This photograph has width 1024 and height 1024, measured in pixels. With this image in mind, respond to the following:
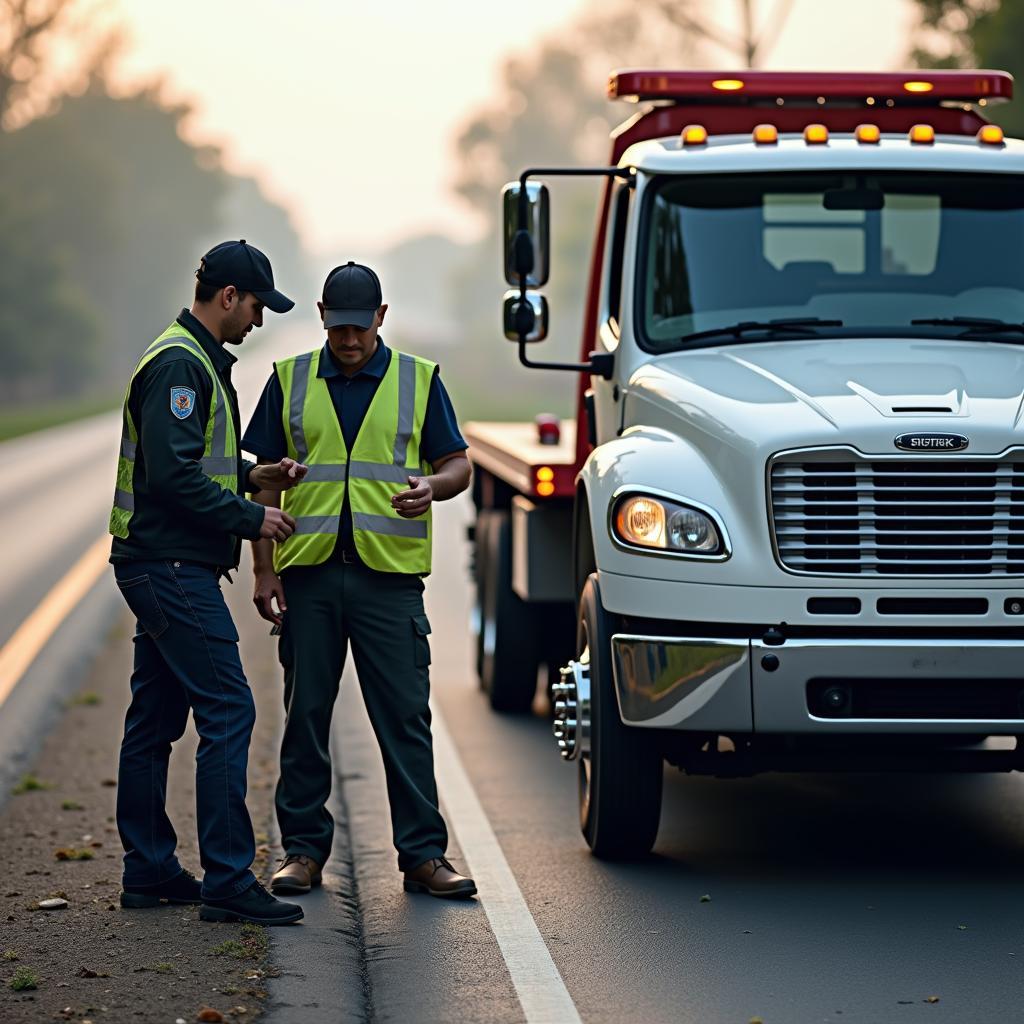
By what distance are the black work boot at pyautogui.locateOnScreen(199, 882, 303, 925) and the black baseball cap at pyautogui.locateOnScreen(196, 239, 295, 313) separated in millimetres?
1838

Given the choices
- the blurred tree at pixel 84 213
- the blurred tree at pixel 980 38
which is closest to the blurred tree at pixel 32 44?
the blurred tree at pixel 84 213

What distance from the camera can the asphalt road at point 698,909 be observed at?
19.5 feet

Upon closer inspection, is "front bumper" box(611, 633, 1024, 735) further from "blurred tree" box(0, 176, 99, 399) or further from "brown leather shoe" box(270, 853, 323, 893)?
"blurred tree" box(0, 176, 99, 399)

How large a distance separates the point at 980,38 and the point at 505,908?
25738mm

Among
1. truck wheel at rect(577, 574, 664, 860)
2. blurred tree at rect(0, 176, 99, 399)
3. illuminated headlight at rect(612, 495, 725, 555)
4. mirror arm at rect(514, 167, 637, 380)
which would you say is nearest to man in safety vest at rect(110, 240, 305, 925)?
illuminated headlight at rect(612, 495, 725, 555)

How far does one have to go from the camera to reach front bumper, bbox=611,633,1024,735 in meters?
6.96

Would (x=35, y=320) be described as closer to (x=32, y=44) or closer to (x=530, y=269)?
(x=32, y=44)

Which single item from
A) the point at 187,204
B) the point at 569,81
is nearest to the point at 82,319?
the point at 187,204

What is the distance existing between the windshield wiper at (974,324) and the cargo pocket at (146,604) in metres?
3.14

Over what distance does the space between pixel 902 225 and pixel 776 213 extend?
0.50m

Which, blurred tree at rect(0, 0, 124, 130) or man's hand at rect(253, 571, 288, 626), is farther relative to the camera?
blurred tree at rect(0, 0, 124, 130)

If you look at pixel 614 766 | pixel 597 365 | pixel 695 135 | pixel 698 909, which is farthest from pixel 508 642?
pixel 698 909

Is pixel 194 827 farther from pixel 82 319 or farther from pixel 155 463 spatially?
pixel 82 319

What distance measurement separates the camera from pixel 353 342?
7.16 metres
